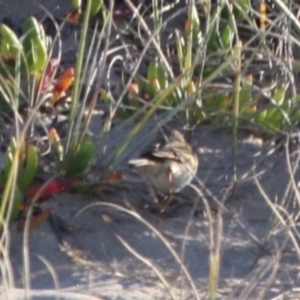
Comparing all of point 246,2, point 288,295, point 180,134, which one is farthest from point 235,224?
point 246,2

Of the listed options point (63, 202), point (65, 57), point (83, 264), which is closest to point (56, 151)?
point (63, 202)

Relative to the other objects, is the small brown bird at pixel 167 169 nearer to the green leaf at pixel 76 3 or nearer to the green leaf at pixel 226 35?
the green leaf at pixel 226 35

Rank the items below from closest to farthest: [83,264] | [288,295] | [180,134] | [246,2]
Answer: [288,295] < [83,264] < [180,134] < [246,2]

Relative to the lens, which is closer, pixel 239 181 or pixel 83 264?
pixel 83 264

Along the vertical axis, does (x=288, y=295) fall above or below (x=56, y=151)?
below

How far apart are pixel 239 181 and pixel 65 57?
1.47m

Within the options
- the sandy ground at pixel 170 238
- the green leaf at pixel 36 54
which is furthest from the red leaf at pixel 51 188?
the green leaf at pixel 36 54

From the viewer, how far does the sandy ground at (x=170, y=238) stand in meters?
4.28

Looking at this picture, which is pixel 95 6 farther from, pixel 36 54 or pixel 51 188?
pixel 51 188

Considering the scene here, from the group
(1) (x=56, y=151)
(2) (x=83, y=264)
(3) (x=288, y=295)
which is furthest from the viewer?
(1) (x=56, y=151)

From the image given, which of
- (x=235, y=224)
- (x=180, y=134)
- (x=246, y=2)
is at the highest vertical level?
(x=246, y=2)

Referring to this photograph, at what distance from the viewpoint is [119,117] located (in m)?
5.37

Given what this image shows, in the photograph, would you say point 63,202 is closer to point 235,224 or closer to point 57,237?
point 57,237

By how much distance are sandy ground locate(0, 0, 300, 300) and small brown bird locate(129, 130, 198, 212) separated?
86 mm
